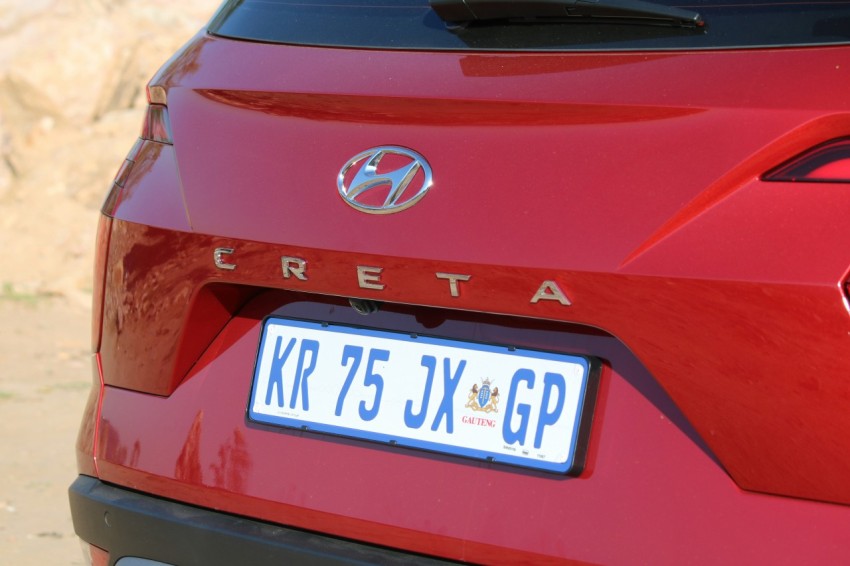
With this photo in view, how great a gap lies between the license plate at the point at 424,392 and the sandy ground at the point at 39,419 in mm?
1659

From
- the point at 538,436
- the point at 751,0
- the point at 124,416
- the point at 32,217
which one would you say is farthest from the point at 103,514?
the point at 32,217

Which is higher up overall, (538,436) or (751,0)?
(751,0)

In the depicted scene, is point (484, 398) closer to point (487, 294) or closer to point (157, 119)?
point (487, 294)

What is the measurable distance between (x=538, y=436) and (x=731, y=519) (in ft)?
0.99

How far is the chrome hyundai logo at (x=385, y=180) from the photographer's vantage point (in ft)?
5.89

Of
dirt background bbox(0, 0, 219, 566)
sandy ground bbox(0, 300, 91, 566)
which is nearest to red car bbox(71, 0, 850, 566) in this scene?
sandy ground bbox(0, 300, 91, 566)

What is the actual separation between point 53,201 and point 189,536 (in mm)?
5865

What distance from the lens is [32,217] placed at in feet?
23.9

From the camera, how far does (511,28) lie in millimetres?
1903

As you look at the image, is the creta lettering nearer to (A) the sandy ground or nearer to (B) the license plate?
(B) the license plate

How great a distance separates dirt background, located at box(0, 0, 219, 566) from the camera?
3920 mm

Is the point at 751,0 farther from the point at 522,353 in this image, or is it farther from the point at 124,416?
the point at 124,416

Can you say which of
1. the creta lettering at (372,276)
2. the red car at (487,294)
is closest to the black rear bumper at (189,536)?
the red car at (487,294)

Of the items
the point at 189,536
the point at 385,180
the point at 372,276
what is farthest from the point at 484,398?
the point at 189,536
